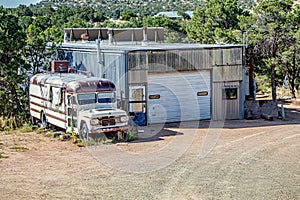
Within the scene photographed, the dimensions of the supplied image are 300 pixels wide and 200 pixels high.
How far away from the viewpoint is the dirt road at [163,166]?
43.7ft

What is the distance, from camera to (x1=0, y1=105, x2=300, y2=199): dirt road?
13.3 m

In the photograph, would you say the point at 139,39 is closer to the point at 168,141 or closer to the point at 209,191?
the point at 168,141

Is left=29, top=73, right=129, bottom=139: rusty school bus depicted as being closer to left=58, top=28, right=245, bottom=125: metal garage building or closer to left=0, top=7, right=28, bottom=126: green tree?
left=58, top=28, right=245, bottom=125: metal garage building

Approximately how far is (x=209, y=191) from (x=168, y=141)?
738 cm

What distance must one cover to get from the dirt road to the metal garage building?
181 cm

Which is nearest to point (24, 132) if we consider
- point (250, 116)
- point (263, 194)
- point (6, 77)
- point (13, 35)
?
point (6, 77)

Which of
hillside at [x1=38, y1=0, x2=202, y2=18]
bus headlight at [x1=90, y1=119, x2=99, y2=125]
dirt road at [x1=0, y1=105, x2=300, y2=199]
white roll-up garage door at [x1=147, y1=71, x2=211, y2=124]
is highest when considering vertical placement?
hillside at [x1=38, y1=0, x2=202, y2=18]

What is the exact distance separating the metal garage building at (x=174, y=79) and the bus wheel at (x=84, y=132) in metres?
3.37

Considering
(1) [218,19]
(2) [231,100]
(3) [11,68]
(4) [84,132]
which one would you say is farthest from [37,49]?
(1) [218,19]

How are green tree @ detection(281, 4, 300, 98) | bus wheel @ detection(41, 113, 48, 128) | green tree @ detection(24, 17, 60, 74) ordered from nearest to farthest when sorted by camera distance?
1. bus wheel @ detection(41, 113, 48, 128)
2. green tree @ detection(24, 17, 60, 74)
3. green tree @ detection(281, 4, 300, 98)

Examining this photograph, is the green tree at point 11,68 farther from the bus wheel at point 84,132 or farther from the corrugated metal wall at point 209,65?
the corrugated metal wall at point 209,65

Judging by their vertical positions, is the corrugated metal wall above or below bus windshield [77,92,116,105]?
above

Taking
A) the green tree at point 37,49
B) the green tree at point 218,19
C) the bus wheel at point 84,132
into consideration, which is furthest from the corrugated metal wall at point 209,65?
the green tree at point 218,19

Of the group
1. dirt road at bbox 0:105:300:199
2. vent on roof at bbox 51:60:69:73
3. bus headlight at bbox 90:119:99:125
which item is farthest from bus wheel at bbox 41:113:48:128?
bus headlight at bbox 90:119:99:125
